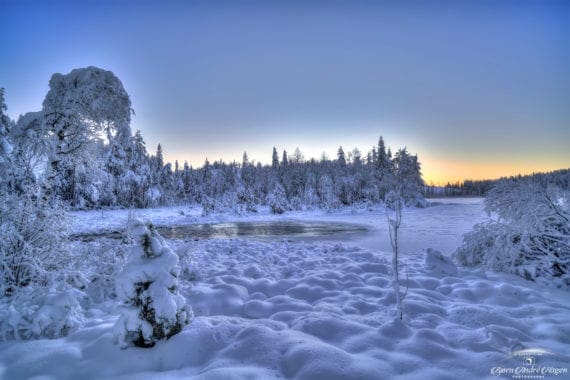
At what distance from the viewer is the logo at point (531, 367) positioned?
8.42 ft

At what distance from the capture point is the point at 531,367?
8.75ft

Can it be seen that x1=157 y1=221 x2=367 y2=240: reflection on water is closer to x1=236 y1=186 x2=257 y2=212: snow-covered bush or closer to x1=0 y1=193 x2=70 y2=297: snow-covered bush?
x1=0 y1=193 x2=70 y2=297: snow-covered bush

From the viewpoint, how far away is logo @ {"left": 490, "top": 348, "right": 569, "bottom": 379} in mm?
2566

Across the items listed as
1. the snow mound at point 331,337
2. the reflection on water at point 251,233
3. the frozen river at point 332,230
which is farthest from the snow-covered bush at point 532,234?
the reflection on water at point 251,233

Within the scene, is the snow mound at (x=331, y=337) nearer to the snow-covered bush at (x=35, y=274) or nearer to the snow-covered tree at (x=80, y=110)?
the snow-covered bush at (x=35, y=274)

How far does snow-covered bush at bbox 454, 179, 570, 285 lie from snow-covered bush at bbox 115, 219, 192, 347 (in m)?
7.51

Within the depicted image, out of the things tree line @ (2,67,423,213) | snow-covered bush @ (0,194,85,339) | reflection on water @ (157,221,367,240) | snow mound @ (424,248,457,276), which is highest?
tree line @ (2,67,423,213)

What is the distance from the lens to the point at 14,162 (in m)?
5.38

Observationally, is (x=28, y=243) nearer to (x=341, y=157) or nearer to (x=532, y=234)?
(x=532, y=234)

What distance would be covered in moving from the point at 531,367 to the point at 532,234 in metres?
5.35

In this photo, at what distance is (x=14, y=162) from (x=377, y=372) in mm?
7144

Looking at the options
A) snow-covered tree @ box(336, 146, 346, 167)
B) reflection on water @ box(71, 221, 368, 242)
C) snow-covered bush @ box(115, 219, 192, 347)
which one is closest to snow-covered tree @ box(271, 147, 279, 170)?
snow-covered tree @ box(336, 146, 346, 167)

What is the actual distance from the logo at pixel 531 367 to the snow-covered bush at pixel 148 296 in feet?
11.2

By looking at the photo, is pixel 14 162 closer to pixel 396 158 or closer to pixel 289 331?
pixel 289 331
